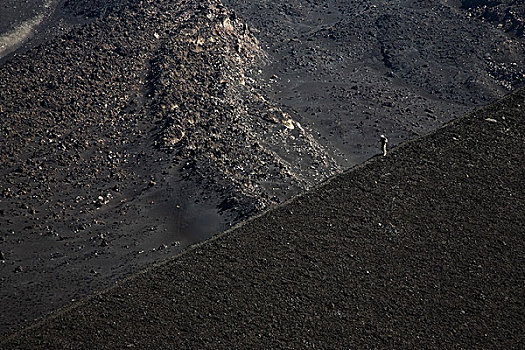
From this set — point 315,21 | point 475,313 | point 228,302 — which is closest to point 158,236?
point 228,302

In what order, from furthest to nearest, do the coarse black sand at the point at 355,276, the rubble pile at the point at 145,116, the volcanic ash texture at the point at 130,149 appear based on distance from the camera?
the rubble pile at the point at 145,116
the volcanic ash texture at the point at 130,149
the coarse black sand at the point at 355,276

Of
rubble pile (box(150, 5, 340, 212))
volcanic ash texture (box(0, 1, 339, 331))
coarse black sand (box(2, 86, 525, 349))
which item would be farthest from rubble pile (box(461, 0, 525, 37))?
coarse black sand (box(2, 86, 525, 349))

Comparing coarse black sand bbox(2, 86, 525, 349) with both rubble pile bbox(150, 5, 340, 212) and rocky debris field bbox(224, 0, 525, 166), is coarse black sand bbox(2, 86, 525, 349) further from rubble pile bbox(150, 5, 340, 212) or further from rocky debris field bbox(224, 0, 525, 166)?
rocky debris field bbox(224, 0, 525, 166)

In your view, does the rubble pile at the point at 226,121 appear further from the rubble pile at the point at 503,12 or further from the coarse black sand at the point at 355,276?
the rubble pile at the point at 503,12

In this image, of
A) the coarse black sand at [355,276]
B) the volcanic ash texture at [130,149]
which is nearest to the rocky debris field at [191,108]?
the volcanic ash texture at [130,149]

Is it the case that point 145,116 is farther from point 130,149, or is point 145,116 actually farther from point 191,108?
point 130,149

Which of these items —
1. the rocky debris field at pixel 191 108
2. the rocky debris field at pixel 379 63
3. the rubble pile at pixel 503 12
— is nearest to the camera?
the rocky debris field at pixel 191 108

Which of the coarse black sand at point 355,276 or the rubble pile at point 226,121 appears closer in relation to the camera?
the coarse black sand at point 355,276
